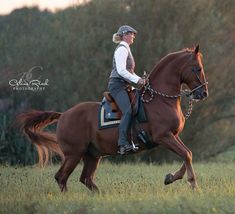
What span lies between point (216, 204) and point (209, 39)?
57.0 ft

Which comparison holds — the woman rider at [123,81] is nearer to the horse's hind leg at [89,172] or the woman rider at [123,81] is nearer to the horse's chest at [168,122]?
the horse's chest at [168,122]

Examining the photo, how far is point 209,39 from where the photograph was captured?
2581 cm

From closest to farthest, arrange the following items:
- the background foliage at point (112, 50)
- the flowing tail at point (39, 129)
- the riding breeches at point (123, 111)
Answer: the riding breeches at point (123, 111)
the flowing tail at point (39, 129)
the background foliage at point (112, 50)

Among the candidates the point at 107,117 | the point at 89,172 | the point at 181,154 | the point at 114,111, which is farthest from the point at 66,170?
the point at 181,154

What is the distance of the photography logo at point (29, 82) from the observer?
981 inches

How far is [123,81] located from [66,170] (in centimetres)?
184

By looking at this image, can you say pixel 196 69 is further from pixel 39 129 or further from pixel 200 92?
pixel 39 129

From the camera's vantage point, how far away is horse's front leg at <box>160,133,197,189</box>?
11.2 metres

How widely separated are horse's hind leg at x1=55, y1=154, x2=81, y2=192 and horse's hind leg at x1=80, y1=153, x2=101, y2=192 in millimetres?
258

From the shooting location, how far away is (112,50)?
2522cm

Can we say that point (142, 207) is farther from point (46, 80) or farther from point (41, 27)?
point (41, 27)

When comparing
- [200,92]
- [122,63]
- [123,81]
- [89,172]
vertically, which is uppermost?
[122,63]

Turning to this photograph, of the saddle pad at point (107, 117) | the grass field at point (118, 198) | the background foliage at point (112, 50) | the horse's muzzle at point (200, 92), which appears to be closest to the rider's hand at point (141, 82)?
the saddle pad at point (107, 117)

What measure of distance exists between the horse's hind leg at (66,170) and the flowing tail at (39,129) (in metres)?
0.97
